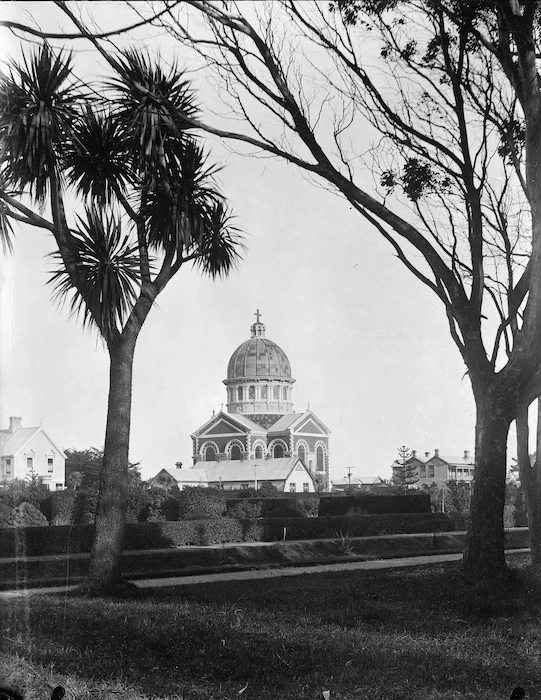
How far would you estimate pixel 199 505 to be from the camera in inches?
1156

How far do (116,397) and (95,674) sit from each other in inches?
218

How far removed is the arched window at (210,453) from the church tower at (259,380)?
4.70m

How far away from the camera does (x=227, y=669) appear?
5.60 m

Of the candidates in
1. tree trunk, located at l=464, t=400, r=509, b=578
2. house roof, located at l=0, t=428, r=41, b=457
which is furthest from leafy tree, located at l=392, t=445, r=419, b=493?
tree trunk, located at l=464, t=400, r=509, b=578

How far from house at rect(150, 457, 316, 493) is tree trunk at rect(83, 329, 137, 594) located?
56085 mm

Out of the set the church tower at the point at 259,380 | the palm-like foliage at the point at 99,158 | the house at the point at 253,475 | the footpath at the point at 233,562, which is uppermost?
the church tower at the point at 259,380

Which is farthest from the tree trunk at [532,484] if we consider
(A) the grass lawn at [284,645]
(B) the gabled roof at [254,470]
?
(B) the gabled roof at [254,470]

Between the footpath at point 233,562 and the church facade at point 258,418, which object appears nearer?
the footpath at point 233,562

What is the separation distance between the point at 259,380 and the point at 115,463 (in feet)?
256

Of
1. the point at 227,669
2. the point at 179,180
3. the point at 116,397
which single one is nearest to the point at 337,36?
the point at 179,180

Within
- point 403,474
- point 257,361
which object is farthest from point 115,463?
point 257,361

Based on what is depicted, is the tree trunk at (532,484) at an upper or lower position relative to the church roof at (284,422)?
lower

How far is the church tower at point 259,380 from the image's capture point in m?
88.6

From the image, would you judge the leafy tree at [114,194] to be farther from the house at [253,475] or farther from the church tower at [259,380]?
the church tower at [259,380]
